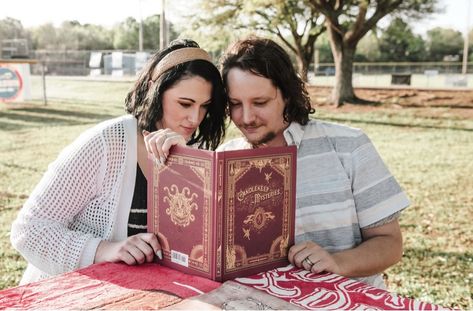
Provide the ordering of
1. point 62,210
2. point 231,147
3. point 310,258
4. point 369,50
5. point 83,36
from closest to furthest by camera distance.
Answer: point 310,258, point 62,210, point 231,147, point 83,36, point 369,50

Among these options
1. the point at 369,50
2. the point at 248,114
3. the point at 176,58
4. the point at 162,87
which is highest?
the point at 369,50

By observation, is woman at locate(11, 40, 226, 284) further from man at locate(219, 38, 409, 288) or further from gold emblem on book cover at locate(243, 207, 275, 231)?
gold emblem on book cover at locate(243, 207, 275, 231)

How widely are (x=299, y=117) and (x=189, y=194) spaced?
38.0 inches

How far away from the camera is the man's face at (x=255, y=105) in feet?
7.14

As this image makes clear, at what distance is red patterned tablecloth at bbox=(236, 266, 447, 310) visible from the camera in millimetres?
1386

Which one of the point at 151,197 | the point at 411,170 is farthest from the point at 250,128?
the point at 411,170

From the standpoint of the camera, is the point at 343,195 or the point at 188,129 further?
the point at 188,129

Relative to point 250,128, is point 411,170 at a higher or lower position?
lower

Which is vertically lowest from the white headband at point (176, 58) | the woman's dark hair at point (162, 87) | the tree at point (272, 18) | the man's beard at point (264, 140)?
the man's beard at point (264, 140)

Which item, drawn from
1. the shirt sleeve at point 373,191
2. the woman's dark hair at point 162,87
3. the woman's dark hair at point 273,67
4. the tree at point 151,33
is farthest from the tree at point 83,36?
the shirt sleeve at point 373,191

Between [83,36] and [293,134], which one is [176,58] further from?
[83,36]

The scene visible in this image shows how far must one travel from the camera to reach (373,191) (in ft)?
6.97

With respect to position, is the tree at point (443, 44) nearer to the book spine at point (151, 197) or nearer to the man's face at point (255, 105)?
the man's face at point (255, 105)

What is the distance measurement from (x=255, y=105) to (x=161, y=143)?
72 centimetres
